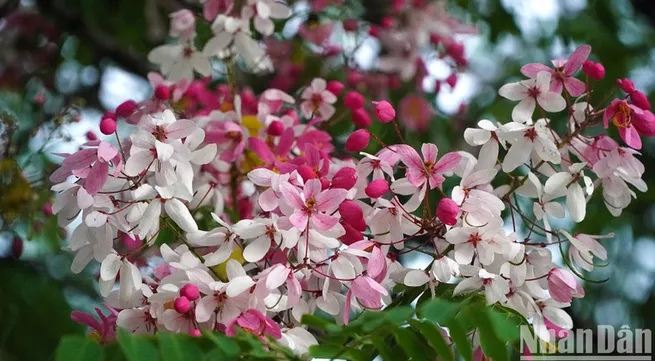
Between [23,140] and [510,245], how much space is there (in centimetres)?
115

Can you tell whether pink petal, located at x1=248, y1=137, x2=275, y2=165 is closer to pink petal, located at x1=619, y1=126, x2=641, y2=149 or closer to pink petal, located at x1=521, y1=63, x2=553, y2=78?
pink petal, located at x1=521, y1=63, x2=553, y2=78

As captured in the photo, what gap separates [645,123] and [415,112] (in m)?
1.05

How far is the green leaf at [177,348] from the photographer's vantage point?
843 mm

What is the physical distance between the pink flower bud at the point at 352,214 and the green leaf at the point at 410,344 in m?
0.15

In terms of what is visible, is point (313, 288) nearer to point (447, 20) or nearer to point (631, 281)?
point (447, 20)

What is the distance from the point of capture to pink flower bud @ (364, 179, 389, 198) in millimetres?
1023

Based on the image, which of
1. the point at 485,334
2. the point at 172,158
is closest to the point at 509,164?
the point at 485,334

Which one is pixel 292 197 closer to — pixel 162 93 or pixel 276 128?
pixel 276 128

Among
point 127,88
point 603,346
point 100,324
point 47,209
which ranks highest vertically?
point 100,324

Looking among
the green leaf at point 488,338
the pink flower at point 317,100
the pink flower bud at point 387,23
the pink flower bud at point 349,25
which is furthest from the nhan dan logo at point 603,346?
the pink flower bud at point 387,23

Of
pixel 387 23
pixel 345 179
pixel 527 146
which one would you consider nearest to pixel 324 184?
pixel 345 179

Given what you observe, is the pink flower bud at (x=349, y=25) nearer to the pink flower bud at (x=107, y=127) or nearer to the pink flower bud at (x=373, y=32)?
the pink flower bud at (x=373, y=32)

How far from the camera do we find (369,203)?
117 cm

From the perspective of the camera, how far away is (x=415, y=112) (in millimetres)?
2129
